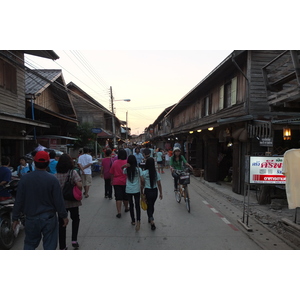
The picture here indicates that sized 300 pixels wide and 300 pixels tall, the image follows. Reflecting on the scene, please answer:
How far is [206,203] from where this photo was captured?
28.1ft

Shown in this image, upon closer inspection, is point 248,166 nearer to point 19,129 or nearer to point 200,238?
point 200,238

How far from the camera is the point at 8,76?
34.4 ft

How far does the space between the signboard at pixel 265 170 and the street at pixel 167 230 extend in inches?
49.7

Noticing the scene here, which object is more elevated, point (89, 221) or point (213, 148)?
point (213, 148)

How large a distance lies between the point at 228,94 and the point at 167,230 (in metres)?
8.97

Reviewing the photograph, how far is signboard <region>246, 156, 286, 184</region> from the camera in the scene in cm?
616

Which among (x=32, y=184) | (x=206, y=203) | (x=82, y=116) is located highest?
(x=82, y=116)

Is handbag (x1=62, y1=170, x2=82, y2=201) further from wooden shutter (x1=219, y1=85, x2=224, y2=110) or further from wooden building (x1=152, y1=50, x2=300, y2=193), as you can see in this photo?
wooden shutter (x1=219, y1=85, x2=224, y2=110)

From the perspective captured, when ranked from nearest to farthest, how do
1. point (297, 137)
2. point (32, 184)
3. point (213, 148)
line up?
point (32, 184) → point (297, 137) → point (213, 148)

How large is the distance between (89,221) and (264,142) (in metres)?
6.06

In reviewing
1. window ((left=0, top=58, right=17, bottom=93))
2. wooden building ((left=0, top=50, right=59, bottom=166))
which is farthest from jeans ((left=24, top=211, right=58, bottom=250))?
window ((left=0, top=58, right=17, bottom=93))

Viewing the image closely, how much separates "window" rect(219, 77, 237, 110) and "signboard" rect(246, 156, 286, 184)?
569 centimetres

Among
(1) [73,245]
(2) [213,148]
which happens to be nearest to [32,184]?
(1) [73,245]

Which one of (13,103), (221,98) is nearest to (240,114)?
(221,98)
